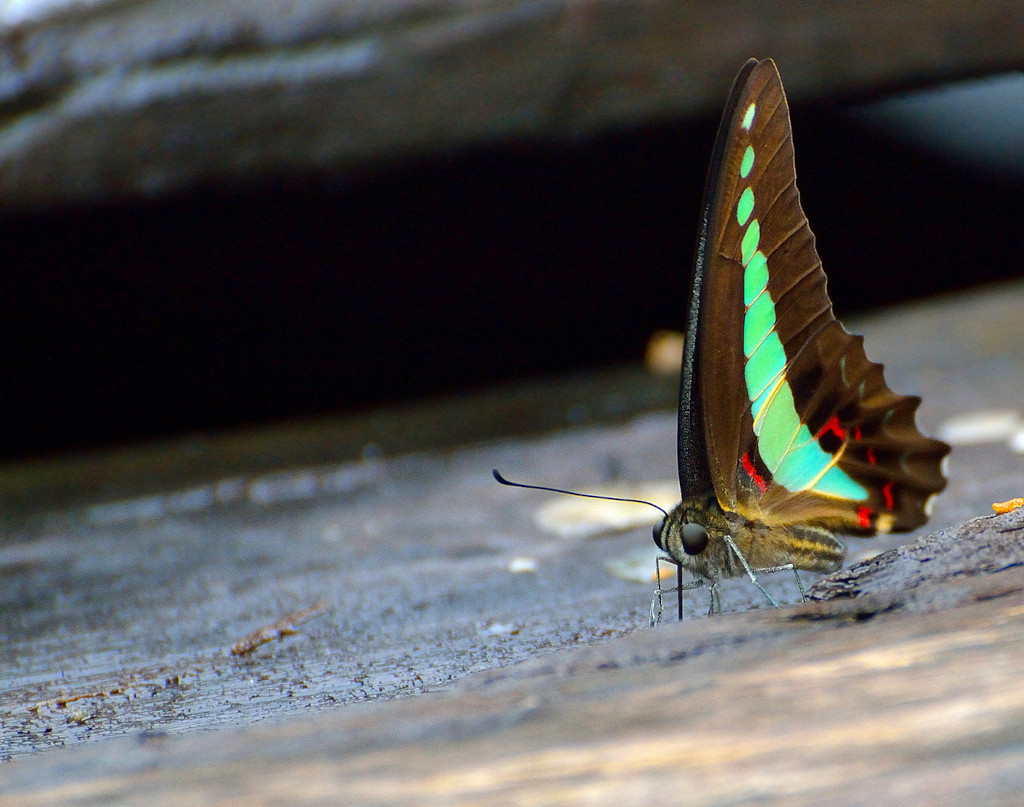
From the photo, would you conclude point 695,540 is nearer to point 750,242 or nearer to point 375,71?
point 750,242

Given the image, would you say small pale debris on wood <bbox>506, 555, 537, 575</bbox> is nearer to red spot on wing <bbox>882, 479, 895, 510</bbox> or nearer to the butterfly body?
the butterfly body

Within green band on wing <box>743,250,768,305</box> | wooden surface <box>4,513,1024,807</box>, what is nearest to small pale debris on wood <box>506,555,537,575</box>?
green band on wing <box>743,250,768,305</box>

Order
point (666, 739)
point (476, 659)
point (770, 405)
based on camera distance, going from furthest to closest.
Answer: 1. point (770, 405)
2. point (476, 659)
3. point (666, 739)

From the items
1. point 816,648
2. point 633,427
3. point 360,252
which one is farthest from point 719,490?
point 360,252

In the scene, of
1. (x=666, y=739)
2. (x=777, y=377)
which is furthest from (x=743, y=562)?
(x=666, y=739)

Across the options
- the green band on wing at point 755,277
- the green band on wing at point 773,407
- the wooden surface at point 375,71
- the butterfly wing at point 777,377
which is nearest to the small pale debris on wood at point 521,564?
the butterfly wing at point 777,377

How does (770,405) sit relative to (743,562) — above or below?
above

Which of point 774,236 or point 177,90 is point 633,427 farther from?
Result: point 177,90
